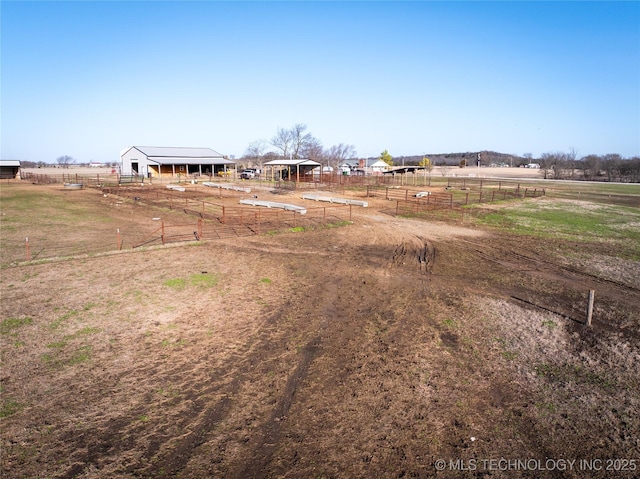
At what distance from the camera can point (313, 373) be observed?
25.7 ft

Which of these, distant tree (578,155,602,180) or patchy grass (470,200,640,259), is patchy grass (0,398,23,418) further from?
distant tree (578,155,602,180)

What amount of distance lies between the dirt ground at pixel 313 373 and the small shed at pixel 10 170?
58438 mm

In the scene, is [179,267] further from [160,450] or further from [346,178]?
[346,178]

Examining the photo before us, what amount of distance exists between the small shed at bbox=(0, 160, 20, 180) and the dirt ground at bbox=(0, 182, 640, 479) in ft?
192

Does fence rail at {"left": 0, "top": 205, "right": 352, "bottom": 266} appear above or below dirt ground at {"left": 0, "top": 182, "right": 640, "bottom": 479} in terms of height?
above

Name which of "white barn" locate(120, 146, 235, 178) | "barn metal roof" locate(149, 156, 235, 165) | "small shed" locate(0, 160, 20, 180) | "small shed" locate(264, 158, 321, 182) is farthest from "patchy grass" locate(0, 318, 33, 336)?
"small shed" locate(0, 160, 20, 180)

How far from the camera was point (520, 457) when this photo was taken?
5824 mm

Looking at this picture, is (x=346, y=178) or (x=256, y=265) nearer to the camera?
(x=256, y=265)

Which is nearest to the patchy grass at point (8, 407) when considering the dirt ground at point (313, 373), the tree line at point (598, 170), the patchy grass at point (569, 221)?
the dirt ground at point (313, 373)

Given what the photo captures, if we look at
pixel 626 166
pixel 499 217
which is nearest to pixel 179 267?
pixel 499 217

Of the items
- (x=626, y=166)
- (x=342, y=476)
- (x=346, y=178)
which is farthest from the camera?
(x=626, y=166)

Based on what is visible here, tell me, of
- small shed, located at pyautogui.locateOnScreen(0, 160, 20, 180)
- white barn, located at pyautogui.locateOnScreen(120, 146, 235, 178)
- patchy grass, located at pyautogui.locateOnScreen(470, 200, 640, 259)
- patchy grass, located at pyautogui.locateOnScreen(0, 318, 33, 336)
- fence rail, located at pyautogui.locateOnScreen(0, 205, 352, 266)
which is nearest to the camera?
patchy grass, located at pyautogui.locateOnScreen(0, 318, 33, 336)

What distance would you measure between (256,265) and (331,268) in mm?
2894

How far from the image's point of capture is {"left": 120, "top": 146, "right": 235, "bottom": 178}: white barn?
65.1 meters
